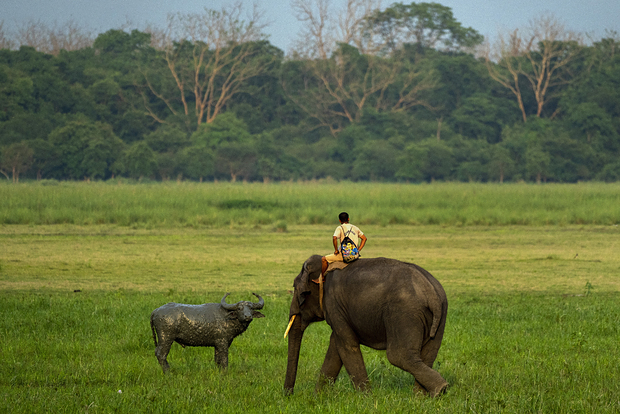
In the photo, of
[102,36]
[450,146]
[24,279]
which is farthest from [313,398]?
[102,36]

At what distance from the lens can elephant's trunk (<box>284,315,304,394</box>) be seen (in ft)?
20.2

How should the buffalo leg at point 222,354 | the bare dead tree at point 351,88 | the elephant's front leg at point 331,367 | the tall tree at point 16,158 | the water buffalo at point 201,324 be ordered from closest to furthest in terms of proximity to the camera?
the elephant's front leg at point 331,367 < the water buffalo at point 201,324 < the buffalo leg at point 222,354 < the tall tree at point 16,158 < the bare dead tree at point 351,88

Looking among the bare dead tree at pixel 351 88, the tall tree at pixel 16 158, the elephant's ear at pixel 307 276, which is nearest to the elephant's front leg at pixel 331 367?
the elephant's ear at pixel 307 276

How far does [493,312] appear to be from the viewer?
34.4 ft

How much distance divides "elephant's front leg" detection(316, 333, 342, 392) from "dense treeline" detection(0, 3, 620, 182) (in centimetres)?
4999

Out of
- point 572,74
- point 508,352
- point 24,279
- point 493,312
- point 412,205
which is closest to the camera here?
point 508,352

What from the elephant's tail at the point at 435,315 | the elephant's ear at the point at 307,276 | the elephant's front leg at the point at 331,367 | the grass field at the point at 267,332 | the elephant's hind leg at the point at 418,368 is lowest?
the grass field at the point at 267,332

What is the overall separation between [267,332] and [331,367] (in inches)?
117

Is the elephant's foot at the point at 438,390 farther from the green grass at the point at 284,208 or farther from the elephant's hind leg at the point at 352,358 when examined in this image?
the green grass at the point at 284,208

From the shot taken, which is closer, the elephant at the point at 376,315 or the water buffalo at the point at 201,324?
the elephant at the point at 376,315

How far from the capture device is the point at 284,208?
31922 mm

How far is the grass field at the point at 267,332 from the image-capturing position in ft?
19.1

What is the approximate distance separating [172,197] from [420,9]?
52.5 m

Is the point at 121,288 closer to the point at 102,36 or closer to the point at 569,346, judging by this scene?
the point at 569,346
